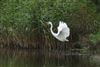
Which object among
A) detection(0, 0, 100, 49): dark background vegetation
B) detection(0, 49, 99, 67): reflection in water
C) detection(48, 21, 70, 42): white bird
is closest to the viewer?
detection(0, 49, 99, 67): reflection in water

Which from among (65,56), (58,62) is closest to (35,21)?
(65,56)

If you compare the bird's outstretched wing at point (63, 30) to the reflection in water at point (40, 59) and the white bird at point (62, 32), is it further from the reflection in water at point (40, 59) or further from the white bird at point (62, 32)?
the reflection in water at point (40, 59)

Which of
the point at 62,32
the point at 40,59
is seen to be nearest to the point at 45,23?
the point at 62,32

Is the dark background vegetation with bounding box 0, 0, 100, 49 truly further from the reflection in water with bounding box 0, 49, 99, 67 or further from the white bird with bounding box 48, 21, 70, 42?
the reflection in water with bounding box 0, 49, 99, 67

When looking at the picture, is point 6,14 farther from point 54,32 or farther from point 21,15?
point 54,32

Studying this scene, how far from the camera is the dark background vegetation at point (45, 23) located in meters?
15.7

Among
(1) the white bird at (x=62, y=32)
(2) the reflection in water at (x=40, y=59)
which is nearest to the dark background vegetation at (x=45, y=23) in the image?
(1) the white bird at (x=62, y=32)

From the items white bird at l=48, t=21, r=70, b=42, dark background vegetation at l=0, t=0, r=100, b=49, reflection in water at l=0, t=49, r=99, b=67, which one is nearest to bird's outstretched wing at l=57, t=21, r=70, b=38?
white bird at l=48, t=21, r=70, b=42

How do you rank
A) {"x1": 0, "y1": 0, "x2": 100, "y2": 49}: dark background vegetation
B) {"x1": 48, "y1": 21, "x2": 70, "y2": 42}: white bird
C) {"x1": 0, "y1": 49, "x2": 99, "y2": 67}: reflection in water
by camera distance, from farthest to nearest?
{"x1": 0, "y1": 0, "x2": 100, "y2": 49}: dark background vegetation < {"x1": 48, "y1": 21, "x2": 70, "y2": 42}: white bird < {"x1": 0, "y1": 49, "x2": 99, "y2": 67}: reflection in water

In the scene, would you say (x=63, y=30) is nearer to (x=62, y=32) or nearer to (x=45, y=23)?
(x=62, y=32)

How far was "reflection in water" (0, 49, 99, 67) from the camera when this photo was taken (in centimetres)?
1177

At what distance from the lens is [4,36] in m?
16.2

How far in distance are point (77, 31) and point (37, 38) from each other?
5.90ft

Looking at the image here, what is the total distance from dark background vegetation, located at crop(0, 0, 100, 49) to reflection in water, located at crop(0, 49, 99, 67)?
645 mm
